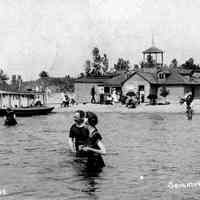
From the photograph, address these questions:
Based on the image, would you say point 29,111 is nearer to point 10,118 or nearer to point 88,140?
point 10,118

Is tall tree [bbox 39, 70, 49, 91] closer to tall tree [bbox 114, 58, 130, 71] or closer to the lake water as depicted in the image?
tall tree [bbox 114, 58, 130, 71]

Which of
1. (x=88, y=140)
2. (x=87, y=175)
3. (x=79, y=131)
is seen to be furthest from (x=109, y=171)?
(x=88, y=140)

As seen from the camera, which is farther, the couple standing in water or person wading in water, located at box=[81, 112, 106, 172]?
the couple standing in water

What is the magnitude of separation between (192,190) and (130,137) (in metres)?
16.4

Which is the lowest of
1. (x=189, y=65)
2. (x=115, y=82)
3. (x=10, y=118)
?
(x=10, y=118)

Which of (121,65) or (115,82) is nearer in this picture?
(115,82)

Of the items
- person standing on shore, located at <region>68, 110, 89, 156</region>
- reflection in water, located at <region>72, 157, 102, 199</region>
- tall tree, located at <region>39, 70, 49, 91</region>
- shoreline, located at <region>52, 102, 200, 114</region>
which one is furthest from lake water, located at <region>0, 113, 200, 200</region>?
tall tree, located at <region>39, 70, 49, 91</region>

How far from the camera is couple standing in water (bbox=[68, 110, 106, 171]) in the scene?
1434 centimetres

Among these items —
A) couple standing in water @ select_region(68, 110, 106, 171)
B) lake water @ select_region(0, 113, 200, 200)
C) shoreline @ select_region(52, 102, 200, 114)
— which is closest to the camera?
lake water @ select_region(0, 113, 200, 200)

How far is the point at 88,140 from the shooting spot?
1466 cm

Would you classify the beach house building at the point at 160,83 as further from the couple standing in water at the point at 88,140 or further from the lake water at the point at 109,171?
the couple standing in water at the point at 88,140

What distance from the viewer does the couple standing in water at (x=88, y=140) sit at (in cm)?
1434

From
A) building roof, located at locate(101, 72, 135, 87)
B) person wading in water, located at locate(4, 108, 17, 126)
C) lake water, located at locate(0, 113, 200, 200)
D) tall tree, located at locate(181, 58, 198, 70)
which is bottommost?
lake water, located at locate(0, 113, 200, 200)

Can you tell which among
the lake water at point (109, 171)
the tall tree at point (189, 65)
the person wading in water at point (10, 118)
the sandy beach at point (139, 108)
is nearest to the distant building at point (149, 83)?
the sandy beach at point (139, 108)
